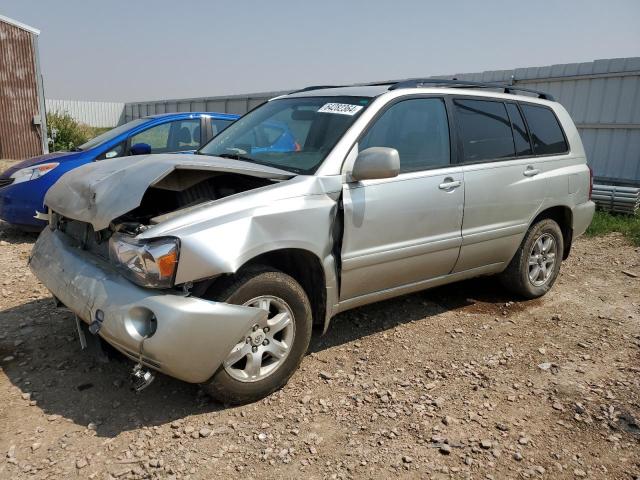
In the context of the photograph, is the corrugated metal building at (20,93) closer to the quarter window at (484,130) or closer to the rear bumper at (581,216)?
the quarter window at (484,130)

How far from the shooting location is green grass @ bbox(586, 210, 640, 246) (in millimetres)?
7355

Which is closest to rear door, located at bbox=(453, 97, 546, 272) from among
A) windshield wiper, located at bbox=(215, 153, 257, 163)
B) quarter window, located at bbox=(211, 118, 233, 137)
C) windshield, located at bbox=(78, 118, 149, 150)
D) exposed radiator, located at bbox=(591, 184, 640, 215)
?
windshield wiper, located at bbox=(215, 153, 257, 163)

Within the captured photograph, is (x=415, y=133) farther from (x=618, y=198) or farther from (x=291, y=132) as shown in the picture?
(x=618, y=198)

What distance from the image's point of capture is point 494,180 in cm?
414

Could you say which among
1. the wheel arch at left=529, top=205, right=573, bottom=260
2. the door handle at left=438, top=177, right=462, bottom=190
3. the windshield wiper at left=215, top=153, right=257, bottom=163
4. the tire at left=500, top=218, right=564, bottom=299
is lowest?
the tire at left=500, top=218, right=564, bottom=299

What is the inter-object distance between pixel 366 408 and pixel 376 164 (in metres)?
1.46

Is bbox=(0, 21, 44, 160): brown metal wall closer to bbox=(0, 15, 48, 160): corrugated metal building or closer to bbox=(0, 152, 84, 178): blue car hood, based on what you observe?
bbox=(0, 15, 48, 160): corrugated metal building

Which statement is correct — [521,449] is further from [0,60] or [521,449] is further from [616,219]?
[0,60]

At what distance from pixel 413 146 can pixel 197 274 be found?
192 centimetres

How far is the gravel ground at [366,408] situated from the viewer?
2.54m

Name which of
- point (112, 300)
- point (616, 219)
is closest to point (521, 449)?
point (112, 300)

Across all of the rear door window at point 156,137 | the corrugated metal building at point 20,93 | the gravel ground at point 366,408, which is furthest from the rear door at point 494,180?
the corrugated metal building at point 20,93

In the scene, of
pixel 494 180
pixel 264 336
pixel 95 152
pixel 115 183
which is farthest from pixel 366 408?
pixel 95 152

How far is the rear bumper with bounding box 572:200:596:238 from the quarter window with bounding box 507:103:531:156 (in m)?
0.90
